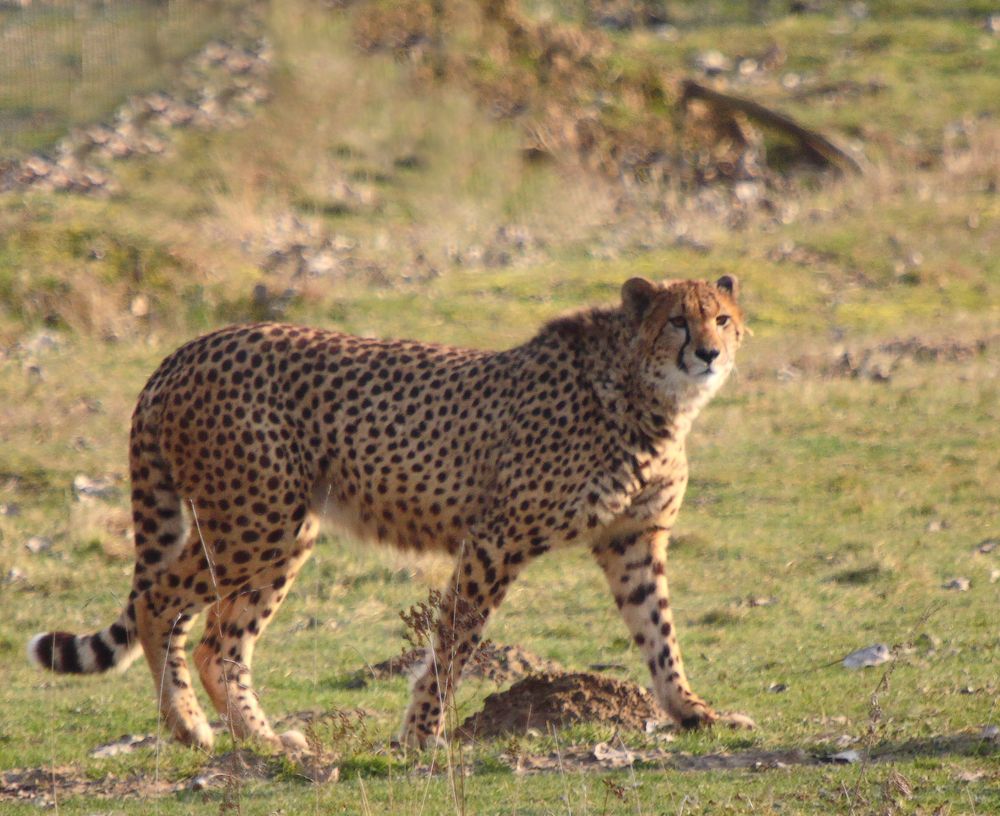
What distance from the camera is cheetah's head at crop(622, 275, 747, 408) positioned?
580cm

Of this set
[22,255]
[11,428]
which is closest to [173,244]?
[22,255]

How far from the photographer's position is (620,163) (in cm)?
2031

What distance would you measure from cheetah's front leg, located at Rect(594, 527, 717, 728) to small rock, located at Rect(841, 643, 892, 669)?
2.92 ft

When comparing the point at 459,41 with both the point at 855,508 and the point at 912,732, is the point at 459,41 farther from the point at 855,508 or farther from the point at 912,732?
the point at 912,732

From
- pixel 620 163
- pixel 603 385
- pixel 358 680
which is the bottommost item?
pixel 620 163

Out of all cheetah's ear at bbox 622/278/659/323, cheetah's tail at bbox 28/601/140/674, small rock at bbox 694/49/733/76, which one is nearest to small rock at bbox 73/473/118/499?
cheetah's tail at bbox 28/601/140/674

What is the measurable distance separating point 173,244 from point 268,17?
23.3 feet

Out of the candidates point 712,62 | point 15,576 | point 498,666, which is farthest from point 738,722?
point 712,62

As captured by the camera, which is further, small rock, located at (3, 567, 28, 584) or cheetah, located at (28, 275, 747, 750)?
small rock, located at (3, 567, 28, 584)

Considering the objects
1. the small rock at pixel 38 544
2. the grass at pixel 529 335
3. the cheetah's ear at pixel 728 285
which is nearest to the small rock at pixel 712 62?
the grass at pixel 529 335

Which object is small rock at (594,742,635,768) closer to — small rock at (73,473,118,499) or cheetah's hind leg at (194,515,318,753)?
cheetah's hind leg at (194,515,318,753)

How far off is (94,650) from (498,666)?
1.54m

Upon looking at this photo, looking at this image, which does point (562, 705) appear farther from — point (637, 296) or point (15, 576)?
point (15, 576)

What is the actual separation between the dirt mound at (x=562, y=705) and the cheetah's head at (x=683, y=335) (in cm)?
102
